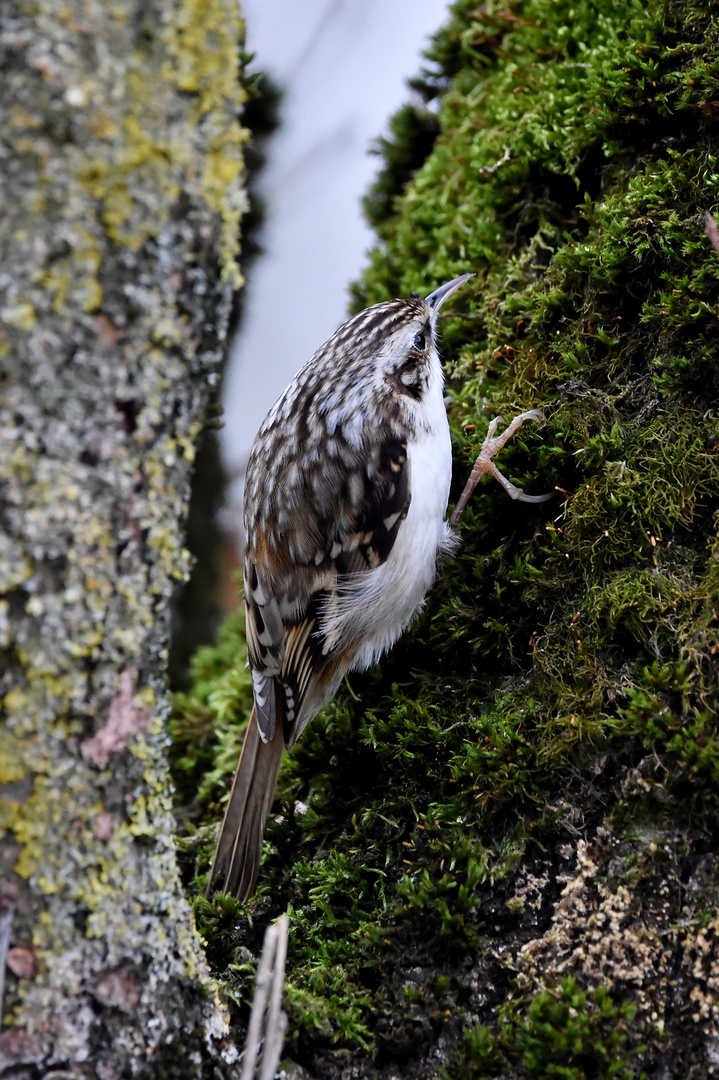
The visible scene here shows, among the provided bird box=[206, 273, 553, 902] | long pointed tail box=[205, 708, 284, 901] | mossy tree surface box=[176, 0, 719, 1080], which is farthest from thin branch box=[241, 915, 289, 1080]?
bird box=[206, 273, 553, 902]

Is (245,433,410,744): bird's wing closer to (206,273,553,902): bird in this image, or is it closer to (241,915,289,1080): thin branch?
(206,273,553,902): bird

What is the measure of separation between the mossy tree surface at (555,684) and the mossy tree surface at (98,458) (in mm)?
467

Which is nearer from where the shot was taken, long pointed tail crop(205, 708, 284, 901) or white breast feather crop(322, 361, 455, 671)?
long pointed tail crop(205, 708, 284, 901)

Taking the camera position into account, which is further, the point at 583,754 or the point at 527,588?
the point at 527,588

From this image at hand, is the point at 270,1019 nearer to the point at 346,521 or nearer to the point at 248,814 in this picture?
the point at 248,814

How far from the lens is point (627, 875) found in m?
1.77

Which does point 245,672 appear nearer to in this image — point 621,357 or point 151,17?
point 621,357

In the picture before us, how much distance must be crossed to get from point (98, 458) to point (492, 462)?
1353 millimetres

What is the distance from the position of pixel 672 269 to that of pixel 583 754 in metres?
1.25

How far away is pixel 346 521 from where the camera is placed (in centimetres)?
267

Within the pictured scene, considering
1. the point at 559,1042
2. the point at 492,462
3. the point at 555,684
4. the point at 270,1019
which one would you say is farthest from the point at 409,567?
the point at 270,1019

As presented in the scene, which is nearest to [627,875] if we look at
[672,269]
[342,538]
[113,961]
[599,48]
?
[113,961]

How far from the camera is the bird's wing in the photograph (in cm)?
263

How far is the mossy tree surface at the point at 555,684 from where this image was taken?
1.72 metres
